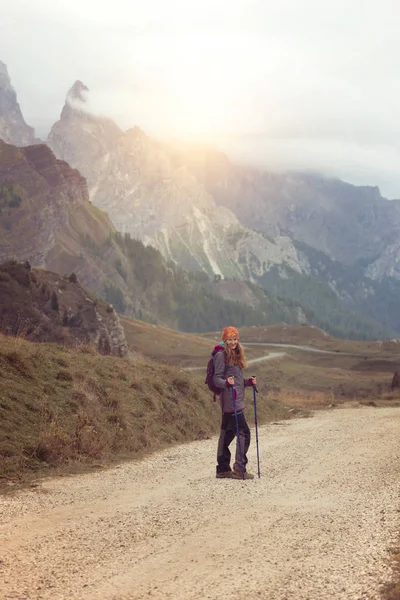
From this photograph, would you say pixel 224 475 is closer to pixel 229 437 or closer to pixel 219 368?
pixel 229 437

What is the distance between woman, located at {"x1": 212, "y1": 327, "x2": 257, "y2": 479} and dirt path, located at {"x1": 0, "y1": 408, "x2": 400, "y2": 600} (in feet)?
2.09

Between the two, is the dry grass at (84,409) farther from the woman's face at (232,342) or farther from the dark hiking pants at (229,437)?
the woman's face at (232,342)

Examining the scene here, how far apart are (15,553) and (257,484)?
18.6 ft

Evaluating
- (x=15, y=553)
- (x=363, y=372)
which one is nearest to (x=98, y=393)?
(x=15, y=553)

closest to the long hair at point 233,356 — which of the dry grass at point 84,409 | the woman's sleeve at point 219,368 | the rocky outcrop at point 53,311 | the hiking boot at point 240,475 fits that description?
the woman's sleeve at point 219,368

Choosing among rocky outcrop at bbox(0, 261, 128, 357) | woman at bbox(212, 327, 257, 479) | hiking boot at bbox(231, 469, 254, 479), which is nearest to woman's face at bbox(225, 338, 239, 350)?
woman at bbox(212, 327, 257, 479)

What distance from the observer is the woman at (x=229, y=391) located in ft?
42.9

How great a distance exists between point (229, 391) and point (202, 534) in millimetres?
5125

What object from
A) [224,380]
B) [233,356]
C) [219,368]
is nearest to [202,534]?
[224,380]

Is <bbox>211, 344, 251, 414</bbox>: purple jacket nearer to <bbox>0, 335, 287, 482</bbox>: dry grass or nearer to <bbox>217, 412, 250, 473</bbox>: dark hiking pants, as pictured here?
<bbox>217, 412, 250, 473</bbox>: dark hiking pants

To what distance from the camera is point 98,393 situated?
1842 centimetres

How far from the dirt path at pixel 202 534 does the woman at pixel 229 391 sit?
0.64 m

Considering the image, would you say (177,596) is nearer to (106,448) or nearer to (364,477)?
(364,477)

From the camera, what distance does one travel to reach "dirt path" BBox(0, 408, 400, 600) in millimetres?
6527
